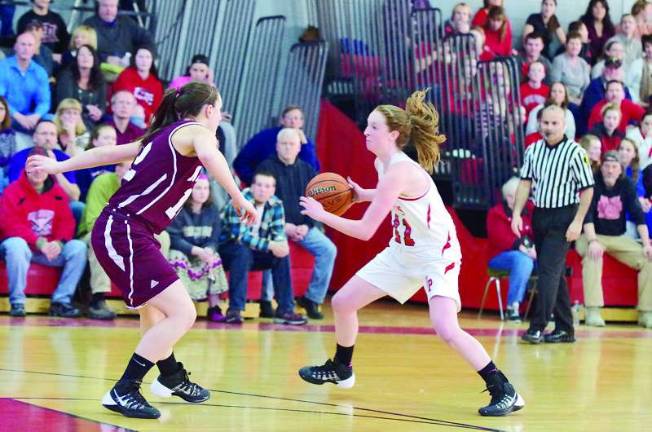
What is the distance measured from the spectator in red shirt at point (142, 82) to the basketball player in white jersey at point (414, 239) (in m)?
5.61

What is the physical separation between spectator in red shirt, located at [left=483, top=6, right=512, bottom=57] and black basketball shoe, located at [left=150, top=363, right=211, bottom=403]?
9.19 m

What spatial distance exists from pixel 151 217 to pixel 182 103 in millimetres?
560

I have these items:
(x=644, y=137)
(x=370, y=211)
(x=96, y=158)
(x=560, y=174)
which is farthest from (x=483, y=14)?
(x=96, y=158)

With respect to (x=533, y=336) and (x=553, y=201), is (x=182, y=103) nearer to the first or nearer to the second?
(x=553, y=201)

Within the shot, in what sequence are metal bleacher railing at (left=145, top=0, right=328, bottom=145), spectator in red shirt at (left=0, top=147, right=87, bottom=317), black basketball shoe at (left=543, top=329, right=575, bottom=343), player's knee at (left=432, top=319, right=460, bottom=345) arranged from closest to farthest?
player's knee at (left=432, top=319, right=460, bottom=345) → black basketball shoe at (left=543, top=329, right=575, bottom=343) → spectator in red shirt at (left=0, top=147, right=87, bottom=317) → metal bleacher railing at (left=145, top=0, right=328, bottom=145)

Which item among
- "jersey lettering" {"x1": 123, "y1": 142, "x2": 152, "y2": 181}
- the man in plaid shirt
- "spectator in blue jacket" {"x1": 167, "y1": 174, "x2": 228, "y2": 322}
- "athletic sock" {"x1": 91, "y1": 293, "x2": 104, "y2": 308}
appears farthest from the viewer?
the man in plaid shirt

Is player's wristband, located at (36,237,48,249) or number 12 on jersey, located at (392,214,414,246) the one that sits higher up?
number 12 on jersey, located at (392,214,414,246)

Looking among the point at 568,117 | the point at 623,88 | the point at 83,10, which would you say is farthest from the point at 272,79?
the point at 623,88

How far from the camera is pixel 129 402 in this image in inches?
218

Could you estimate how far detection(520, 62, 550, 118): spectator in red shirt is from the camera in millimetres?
13703

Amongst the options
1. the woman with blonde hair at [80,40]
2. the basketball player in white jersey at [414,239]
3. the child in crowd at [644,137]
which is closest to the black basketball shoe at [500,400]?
the basketball player in white jersey at [414,239]

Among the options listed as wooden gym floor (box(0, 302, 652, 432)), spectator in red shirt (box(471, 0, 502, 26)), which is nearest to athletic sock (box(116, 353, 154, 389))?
wooden gym floor (box(0, 302, 652, 432))

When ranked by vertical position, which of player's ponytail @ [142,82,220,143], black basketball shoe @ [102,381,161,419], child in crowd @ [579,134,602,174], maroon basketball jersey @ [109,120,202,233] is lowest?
black basketball shoe @ [102,381,161,419]

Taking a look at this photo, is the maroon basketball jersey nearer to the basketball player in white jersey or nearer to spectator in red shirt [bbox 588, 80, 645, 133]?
the basketball player in white jersey
